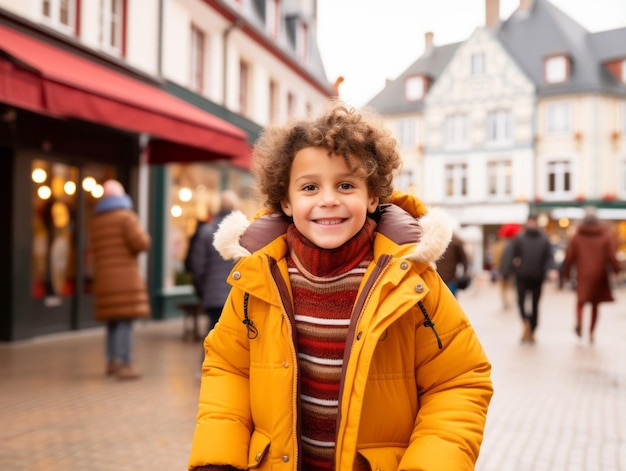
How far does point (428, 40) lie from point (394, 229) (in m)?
41.0

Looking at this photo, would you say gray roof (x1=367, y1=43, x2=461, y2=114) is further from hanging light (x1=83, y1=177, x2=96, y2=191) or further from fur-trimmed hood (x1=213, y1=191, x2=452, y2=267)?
fur-trimmed hood (x1=213, y1=191, x2=452, y2=267)

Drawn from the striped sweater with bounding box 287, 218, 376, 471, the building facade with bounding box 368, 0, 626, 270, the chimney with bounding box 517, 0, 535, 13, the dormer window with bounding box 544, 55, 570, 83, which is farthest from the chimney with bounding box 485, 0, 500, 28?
the striped sweater with bounding box 287, 218, 376, 471

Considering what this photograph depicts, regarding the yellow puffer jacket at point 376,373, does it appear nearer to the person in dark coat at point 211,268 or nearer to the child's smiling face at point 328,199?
the child's smiling face at point 328,199

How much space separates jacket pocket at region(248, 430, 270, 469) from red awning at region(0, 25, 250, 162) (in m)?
5.04

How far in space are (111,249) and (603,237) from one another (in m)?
7.00

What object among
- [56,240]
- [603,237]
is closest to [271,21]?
[56,240]

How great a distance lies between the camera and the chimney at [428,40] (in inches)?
1578

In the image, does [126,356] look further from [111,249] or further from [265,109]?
[265,109]

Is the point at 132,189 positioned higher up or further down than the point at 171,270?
higher up

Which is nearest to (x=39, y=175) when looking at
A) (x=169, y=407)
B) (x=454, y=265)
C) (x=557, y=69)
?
(x=169, y=407)

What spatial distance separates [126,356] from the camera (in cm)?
679

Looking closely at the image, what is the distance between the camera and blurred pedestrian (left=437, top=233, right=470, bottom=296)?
20.3 ft

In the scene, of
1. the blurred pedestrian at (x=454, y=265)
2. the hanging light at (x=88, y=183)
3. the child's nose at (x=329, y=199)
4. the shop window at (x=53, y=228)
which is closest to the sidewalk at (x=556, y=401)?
the blurred pedestrian at (x=454, y=265)

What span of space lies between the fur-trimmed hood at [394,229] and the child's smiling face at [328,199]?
126 millimetres
